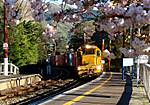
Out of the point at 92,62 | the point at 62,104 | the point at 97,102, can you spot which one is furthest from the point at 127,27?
the point at 92,62

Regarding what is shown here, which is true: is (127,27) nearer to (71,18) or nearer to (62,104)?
(71,18)

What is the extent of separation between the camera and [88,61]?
112ft

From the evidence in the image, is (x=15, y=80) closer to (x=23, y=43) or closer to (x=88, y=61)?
(x=88, y=61)

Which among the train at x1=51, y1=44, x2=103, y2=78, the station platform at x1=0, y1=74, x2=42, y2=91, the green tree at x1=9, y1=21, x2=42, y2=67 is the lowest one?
the station platform at x1=0, y1=74, x2=42, y2=91

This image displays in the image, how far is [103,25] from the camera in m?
6.20

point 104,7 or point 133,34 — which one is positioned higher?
point 104,7

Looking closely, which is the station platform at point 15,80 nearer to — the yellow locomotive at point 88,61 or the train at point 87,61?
the train at point 87,61

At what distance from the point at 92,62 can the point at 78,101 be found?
18866 millimetres

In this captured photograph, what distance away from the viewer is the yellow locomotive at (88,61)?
33.6 meters

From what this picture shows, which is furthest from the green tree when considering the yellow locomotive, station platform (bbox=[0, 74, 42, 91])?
station platform (bbox=[0, 74, 42, 91])

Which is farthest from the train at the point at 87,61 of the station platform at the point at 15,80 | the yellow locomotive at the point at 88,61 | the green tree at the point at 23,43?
the green tree at the point at 23,43

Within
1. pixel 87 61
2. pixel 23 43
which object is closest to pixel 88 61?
pixel 87 61

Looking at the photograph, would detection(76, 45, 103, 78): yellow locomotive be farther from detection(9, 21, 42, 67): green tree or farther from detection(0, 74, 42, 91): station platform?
detection(9, 21, 42, 67): green tree

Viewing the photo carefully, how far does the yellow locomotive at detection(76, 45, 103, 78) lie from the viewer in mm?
33625
